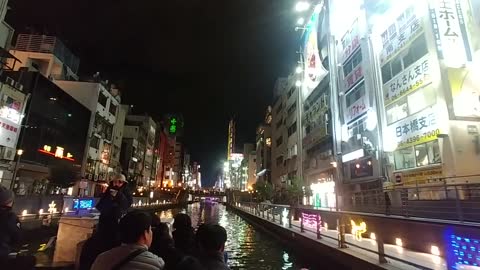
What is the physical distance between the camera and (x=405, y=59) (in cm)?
2070

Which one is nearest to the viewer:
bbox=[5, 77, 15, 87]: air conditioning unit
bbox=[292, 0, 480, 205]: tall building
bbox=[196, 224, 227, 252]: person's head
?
bbox=[196, 224, 227, 252]: person's head

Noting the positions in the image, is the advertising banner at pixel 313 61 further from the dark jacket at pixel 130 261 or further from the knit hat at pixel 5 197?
the dark jacket at pixel 130 261

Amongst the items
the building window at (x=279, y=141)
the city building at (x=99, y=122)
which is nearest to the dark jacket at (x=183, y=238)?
the city building at (x=99, y=122)

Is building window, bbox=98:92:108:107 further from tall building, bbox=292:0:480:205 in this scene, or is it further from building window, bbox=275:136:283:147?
building window, bbox=275:136:283:147

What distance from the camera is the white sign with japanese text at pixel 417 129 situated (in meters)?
17.7

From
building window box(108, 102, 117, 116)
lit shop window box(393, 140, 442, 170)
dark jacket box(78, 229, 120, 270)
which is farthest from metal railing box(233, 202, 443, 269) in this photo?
building window box(108, 102, 117, 116)

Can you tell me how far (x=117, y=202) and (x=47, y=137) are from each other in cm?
3430

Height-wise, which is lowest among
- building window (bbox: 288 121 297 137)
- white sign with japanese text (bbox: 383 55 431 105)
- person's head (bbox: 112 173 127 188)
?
person's head (bbox: 112 173 127 188)

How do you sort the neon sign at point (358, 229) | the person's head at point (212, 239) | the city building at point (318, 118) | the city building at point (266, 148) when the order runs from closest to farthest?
the person's head at point (212, 239) → the neon sign at point (358, 229) → the city building at point (318, 118) → the city building at point (266, 148)

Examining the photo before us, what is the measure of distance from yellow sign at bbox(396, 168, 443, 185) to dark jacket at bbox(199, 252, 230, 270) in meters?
17.3

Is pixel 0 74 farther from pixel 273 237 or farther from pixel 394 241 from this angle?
pixel 394 241

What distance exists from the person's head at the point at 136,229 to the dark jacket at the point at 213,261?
59 cm

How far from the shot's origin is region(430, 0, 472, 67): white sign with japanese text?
1639cm

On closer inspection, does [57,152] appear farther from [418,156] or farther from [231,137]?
[231,137]
